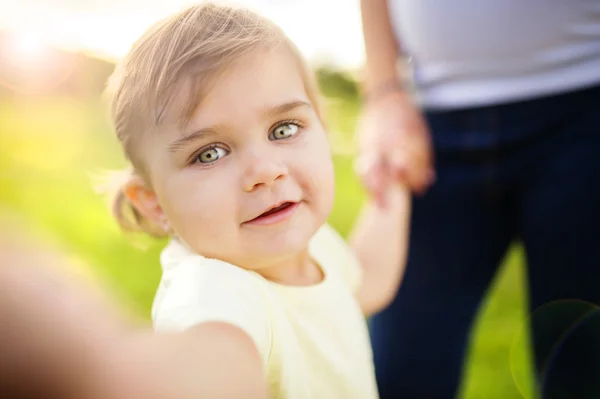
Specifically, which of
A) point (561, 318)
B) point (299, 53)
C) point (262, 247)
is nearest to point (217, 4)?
point (299, 53)

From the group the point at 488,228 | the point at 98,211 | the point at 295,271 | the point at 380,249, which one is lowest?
the point at 98,211

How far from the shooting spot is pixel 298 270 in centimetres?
105

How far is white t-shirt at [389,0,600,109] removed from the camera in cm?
132

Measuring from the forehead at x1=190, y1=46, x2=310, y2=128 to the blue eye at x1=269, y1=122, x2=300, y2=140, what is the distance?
1.5 inches

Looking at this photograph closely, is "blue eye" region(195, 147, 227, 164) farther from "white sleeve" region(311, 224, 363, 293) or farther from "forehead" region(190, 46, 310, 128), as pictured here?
"white sleeve" region(311, 224, 363, 293)

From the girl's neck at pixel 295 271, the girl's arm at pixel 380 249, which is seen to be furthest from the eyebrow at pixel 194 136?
the girl's arm at pixel 380 249

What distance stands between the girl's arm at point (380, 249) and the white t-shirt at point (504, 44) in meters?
0.34

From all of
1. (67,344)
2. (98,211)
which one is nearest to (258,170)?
(67,344)

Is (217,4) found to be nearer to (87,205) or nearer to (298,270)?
(298,270)

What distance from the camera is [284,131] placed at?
90 cm

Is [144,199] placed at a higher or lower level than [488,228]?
higher

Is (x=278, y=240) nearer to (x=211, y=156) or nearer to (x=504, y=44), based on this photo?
(x=211, y=156)

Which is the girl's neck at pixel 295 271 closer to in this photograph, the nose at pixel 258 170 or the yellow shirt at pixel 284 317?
the yellow shirt at pixel 284 317

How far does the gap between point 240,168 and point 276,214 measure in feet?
0.30
